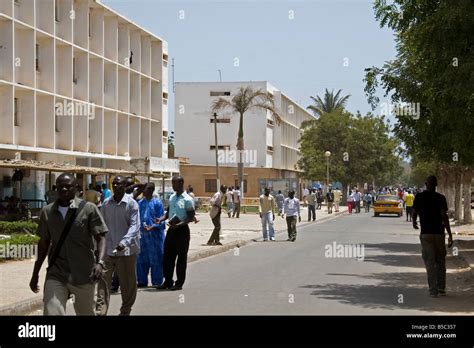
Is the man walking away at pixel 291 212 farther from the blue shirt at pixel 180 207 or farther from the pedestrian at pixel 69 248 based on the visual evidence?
the pedestrian at pixel 69 248

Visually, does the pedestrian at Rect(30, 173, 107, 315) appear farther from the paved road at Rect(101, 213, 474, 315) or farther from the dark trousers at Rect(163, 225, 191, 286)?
the dark trousers at Rect(163, 225, 191, 286)

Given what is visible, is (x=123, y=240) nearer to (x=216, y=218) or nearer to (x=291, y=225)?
(x=216, y=218)

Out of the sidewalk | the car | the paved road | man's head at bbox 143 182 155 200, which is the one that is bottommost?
the paved road

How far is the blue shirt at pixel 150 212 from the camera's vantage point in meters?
14.1

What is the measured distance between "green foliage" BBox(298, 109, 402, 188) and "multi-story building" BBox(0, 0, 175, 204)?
24.4 m

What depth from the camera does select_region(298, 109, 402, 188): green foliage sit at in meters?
79.2

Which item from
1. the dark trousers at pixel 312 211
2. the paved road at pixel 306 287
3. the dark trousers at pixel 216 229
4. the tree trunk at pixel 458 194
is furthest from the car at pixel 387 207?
the dark trousers at pixel 216 229

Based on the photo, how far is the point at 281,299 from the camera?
1292 cm

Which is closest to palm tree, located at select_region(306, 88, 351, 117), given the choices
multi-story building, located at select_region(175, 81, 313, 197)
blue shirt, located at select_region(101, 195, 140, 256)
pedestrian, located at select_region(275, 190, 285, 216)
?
multi-story building, located at select_region(175, 81, 313, 197)

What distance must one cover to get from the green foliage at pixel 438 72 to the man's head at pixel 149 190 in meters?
5.21

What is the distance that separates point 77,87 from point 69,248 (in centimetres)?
3788
